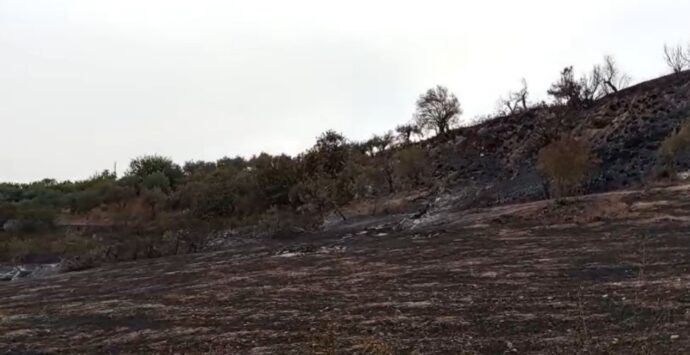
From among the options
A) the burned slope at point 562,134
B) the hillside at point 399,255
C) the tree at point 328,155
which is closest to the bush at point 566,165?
the hillside at point 399,255

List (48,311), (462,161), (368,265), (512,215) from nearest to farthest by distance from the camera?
(48,311) < (368,265) < (512,215) < (462,161)

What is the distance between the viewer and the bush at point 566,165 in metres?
30.4

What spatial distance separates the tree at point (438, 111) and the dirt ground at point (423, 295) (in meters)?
32.2

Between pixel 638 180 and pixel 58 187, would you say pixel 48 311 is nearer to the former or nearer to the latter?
pixel 638 180

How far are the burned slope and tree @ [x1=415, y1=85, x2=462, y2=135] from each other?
11.0 feet

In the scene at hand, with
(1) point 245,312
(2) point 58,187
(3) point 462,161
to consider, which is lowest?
(1) point 245,312

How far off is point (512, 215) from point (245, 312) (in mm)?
15782

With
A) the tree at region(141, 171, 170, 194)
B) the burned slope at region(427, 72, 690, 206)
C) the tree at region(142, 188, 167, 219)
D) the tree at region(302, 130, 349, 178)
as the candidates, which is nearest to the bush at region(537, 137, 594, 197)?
the burned slope at region(427, 72, 690, 206)

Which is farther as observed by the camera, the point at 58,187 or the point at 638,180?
the point at 58,187

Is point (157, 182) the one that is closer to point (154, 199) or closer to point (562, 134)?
point (154, 199)

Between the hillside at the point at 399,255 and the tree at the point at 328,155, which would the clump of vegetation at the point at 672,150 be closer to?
the hillside at the point at 399,255

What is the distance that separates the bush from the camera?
30438 mm

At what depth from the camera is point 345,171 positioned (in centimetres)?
5134

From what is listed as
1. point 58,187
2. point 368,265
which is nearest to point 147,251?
point 368,265
